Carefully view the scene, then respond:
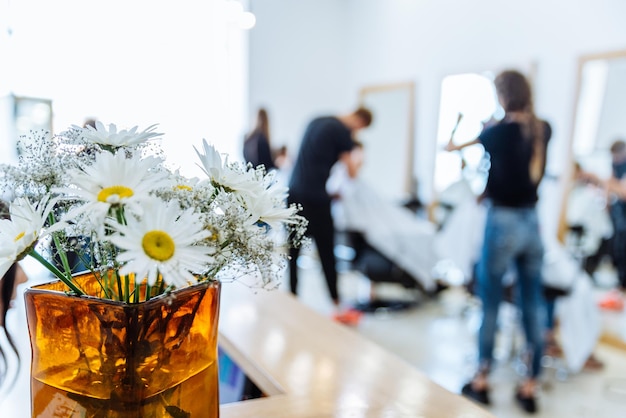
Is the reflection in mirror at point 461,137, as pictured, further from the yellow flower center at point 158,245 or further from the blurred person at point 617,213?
the yellow flower center at point 158,245

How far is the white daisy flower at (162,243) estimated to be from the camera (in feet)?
1.75

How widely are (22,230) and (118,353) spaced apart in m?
0.20

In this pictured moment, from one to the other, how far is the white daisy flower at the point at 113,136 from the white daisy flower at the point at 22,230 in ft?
0.33

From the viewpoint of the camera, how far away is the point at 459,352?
9.61 feet

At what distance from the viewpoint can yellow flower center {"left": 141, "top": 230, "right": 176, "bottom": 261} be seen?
546mm

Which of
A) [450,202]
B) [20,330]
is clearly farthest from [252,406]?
[450,202]

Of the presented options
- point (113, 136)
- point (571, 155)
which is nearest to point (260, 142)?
point (571, 155)

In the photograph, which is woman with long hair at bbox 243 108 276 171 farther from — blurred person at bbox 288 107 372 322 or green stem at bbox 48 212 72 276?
green stem at bbox 48 212 72 276

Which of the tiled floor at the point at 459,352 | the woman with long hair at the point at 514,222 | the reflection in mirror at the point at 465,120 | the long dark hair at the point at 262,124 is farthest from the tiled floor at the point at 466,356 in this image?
the long dark hair at the point at 262,124

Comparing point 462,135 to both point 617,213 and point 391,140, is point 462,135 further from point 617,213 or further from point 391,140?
point 617,213

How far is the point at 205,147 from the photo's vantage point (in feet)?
2.25

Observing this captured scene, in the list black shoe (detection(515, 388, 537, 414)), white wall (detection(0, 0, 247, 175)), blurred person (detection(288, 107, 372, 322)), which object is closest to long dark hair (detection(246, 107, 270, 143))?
white wall (detection(0, 0, 247, 175))

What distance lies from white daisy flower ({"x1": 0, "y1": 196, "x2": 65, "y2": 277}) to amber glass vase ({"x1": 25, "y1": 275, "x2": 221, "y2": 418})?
7 centimetres

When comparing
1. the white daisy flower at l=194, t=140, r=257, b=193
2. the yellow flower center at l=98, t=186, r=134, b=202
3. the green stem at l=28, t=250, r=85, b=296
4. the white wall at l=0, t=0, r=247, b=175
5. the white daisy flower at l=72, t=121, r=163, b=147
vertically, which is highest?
the white wall at l=0, t=0, r=247, b=175
